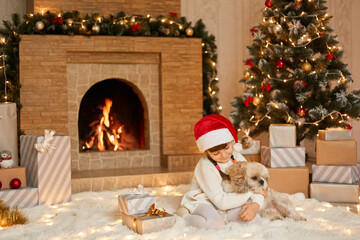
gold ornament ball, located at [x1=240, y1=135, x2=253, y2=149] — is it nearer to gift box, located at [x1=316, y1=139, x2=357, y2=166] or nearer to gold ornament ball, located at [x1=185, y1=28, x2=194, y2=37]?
gift box, located at [x1=316, y1=139, x2=357, y2=166]

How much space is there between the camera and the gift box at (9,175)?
11.7ft

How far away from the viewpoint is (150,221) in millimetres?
2646

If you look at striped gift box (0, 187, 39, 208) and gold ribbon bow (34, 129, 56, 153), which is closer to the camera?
striped gift box (0, 187, 39, 208)

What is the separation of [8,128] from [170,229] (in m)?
1.97

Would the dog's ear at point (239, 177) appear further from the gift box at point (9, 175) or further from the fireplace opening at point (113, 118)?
the fireplace opening at point (113, 118)

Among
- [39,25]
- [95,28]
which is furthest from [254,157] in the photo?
[39,25]

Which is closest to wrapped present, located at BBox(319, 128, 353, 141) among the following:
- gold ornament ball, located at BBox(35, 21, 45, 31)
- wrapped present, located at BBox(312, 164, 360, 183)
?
wrapped present, located at BBox(312, 164, 360, 183)

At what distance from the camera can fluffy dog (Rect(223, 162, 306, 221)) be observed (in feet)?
9.08

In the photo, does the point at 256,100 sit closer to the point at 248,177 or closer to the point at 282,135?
the point at 282,135

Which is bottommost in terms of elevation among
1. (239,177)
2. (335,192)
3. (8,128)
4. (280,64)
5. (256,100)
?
(335,192)

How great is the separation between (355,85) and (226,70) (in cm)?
172

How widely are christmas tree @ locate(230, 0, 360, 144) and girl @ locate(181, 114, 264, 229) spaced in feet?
5.15

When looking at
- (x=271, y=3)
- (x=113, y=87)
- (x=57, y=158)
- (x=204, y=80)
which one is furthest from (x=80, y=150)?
(x=271, y=3)

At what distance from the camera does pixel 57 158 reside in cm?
373
